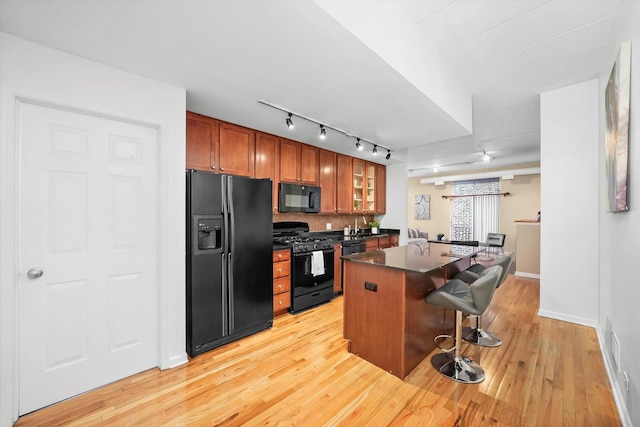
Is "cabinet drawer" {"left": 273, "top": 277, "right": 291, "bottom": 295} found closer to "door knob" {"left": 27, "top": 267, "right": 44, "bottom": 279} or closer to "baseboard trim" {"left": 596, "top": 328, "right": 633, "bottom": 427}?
"door knob" {"left": 27, "top": 267, "right": 44, "bottom": 279}

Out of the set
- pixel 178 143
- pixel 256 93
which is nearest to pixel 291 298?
pixel 178 143

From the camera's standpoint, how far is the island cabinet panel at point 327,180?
4.57 m

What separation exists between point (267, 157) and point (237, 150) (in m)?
0.48

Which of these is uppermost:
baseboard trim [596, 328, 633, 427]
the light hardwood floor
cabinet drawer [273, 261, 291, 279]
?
cabinet drawer [273, 261, 291, 279]

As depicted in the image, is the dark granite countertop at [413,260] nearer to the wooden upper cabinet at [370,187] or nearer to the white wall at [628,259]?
the white wall at [628,259]

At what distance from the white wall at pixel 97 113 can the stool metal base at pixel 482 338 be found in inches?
110

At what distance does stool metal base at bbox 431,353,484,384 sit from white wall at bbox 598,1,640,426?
31.7 inches

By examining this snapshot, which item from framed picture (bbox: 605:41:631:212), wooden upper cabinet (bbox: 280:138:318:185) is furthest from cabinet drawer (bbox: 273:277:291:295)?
framed picture (bbox: 605:41:631:212)

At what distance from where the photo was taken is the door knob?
69.2 inches

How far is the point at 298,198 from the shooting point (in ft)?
13.6

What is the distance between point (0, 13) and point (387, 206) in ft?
18.7

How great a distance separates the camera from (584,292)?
9.91 ft

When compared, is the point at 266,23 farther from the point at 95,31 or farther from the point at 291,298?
the point at 291,298

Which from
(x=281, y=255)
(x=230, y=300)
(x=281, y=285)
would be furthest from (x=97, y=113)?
(x=281, y=285)
